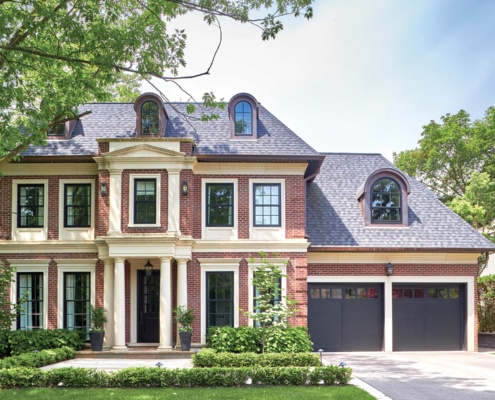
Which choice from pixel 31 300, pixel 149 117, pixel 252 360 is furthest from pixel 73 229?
pixel 252 360

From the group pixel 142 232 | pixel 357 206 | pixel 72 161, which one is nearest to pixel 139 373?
pixel 142 232

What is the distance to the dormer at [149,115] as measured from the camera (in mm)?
20250

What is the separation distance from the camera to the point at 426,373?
15.4 m

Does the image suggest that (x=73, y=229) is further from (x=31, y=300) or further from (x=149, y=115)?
(x=149, y=115)

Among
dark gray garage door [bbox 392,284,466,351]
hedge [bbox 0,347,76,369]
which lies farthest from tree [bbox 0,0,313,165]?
dark gray garage door [bbox 392,284,466,351]

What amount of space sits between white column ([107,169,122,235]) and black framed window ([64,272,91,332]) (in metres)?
2.20

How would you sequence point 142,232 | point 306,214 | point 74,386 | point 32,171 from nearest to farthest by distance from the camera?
point 74,386 → point 142,232 → point 32,171 → point 306,214

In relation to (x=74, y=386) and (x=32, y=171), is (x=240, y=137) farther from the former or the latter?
(x=74, y=386)

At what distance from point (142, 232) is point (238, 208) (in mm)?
3273

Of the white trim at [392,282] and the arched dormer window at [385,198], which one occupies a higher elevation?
the arched dormer window at [385,198]

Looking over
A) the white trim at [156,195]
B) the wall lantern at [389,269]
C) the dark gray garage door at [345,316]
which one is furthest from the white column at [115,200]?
the wall lantern at [389,269]

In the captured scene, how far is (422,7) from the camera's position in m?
13.6

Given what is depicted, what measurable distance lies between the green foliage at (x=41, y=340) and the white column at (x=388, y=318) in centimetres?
1023

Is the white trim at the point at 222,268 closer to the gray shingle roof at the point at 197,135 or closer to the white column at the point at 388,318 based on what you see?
the gray shingle roof at the point at 197,135
